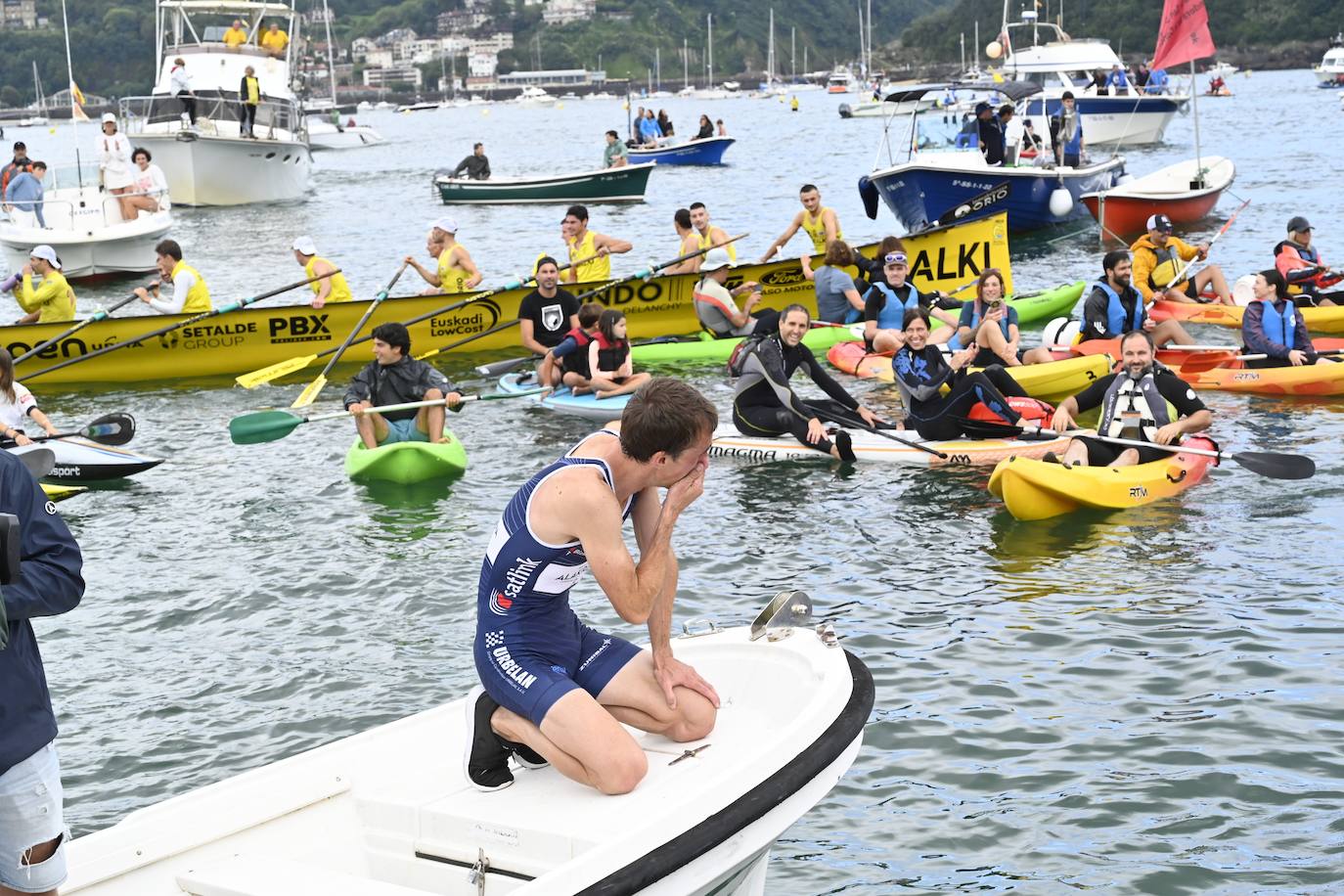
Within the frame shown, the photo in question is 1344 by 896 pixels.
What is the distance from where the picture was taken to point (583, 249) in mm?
18312

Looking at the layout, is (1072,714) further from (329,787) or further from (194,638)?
(194,638)

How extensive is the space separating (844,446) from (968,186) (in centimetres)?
1569

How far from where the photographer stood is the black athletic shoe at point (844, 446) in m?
12.6

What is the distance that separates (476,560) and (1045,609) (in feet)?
13.3

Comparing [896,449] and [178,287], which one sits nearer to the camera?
[896,449]

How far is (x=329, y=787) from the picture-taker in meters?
5.65

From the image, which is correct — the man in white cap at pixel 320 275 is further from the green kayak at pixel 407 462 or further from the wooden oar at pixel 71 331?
the green kayak at pixel 407 462

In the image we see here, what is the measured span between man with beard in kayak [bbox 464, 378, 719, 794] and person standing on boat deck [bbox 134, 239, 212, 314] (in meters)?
12.8

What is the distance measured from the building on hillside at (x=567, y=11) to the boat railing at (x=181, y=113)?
158720 millimetres

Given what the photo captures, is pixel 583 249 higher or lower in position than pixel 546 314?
higher

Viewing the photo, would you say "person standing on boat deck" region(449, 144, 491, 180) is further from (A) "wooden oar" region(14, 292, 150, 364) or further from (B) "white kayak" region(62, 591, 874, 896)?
(B) "white kayak" region(62, 591, 874, 896)

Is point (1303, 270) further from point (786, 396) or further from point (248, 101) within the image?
point (248, 101)

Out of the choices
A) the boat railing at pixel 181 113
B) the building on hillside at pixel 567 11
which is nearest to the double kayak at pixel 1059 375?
the boat railing at pixel 181 113

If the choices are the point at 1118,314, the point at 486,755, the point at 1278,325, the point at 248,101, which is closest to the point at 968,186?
the point at 1118,314
